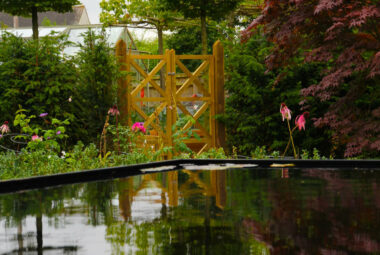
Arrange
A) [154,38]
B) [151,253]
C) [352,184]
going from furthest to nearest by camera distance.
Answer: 1. [154,38]
2. [352,184]
3. [151,253]

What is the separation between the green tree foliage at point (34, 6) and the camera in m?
14.8

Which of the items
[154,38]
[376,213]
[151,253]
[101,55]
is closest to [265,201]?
[376,213]

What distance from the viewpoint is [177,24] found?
2162 cm

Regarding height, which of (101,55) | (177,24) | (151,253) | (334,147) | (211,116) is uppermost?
(177,24)

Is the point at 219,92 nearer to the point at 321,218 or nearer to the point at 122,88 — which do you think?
the point at 122,88

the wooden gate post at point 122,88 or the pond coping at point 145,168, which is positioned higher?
the wooden gate post at point 122,88

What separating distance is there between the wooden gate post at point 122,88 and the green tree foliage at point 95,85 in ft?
1.29

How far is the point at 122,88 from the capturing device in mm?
9562

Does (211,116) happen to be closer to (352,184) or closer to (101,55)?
(101,55)

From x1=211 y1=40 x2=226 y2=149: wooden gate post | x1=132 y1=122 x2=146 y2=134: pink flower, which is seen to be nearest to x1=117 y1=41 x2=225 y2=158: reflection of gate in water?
x1=211 y1=40 x2=226 y2=149: wooden gate post

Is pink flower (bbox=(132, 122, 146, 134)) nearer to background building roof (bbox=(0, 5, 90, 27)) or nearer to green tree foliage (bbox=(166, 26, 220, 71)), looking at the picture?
green tree foliage (bbox=(166, 26, 220, 71))

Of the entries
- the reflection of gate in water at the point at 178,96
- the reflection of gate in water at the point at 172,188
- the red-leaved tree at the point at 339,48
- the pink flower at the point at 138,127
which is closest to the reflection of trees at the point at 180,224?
the reflection of gate in water at the point at 172,188

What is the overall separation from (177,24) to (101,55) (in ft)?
42.8

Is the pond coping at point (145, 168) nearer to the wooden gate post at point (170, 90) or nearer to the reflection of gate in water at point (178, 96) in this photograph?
the reflection of gate in water at point (178, 96)
